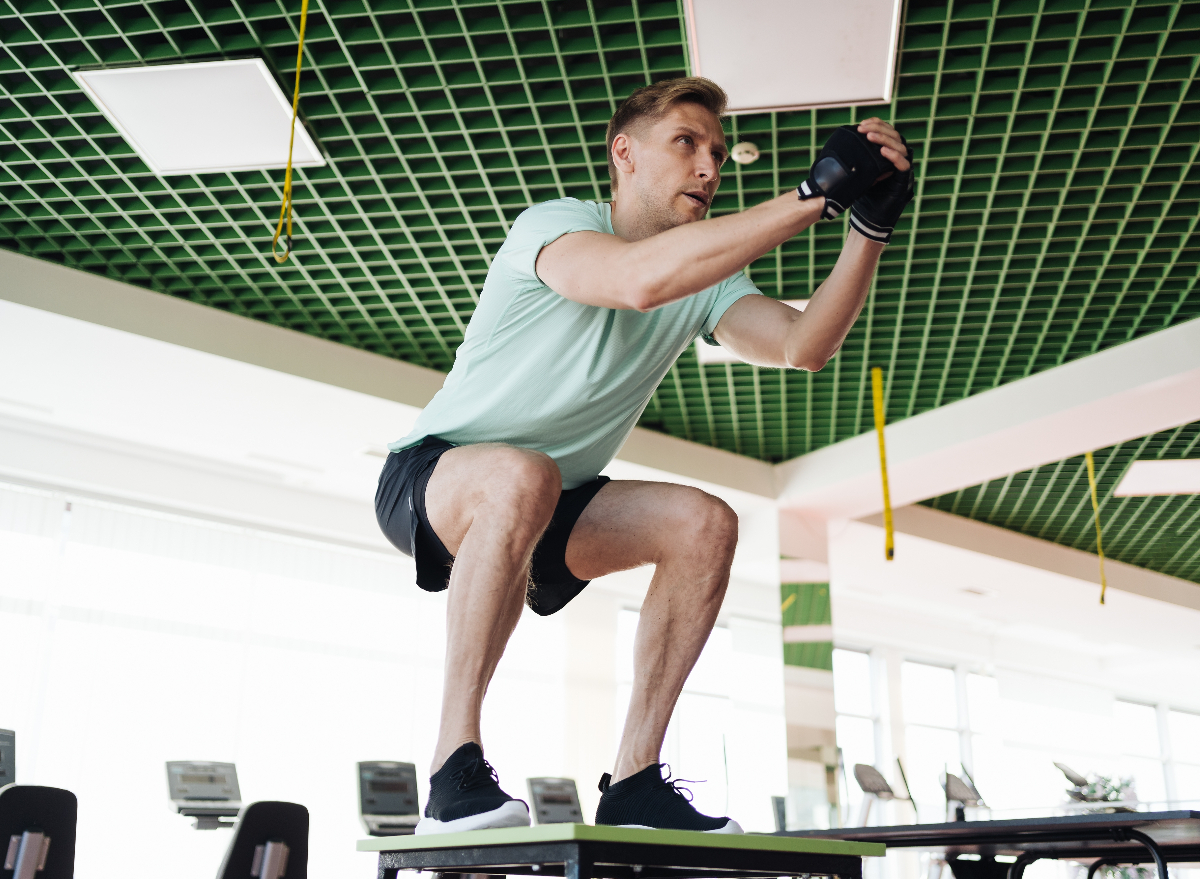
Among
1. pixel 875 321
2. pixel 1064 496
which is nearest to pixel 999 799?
pixel 1064 496

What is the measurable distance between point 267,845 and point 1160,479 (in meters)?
5.43

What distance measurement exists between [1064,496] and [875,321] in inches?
110

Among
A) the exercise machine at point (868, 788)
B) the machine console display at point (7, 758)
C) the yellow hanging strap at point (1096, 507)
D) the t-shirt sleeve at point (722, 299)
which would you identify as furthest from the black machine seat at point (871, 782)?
the t-shirt sleeve at point (722, 299)

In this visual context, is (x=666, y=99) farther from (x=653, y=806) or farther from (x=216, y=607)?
(x=216, y=607)

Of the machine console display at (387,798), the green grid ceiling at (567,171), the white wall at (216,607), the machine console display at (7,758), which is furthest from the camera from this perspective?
the machine console display at (387,798)

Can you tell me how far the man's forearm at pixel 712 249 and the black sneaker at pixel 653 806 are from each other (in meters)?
0.63

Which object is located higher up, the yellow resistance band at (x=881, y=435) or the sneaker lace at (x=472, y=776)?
the yellow resistance band at (x=881, y=435)

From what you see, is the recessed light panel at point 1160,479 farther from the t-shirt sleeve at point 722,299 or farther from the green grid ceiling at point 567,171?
the t-shirt sleeve at point 722,299

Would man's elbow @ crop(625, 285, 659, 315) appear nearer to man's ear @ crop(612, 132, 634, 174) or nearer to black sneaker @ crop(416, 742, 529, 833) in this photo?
man's ear @ crop(612, 132, 634, 174)

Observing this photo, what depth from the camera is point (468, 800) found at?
1166mm

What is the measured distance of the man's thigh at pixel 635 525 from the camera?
4.85ft

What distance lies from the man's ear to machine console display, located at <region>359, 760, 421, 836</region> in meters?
4.59

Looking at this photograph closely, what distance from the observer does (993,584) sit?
7922 mm

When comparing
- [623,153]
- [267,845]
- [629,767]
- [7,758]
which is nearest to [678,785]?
[629,767]
